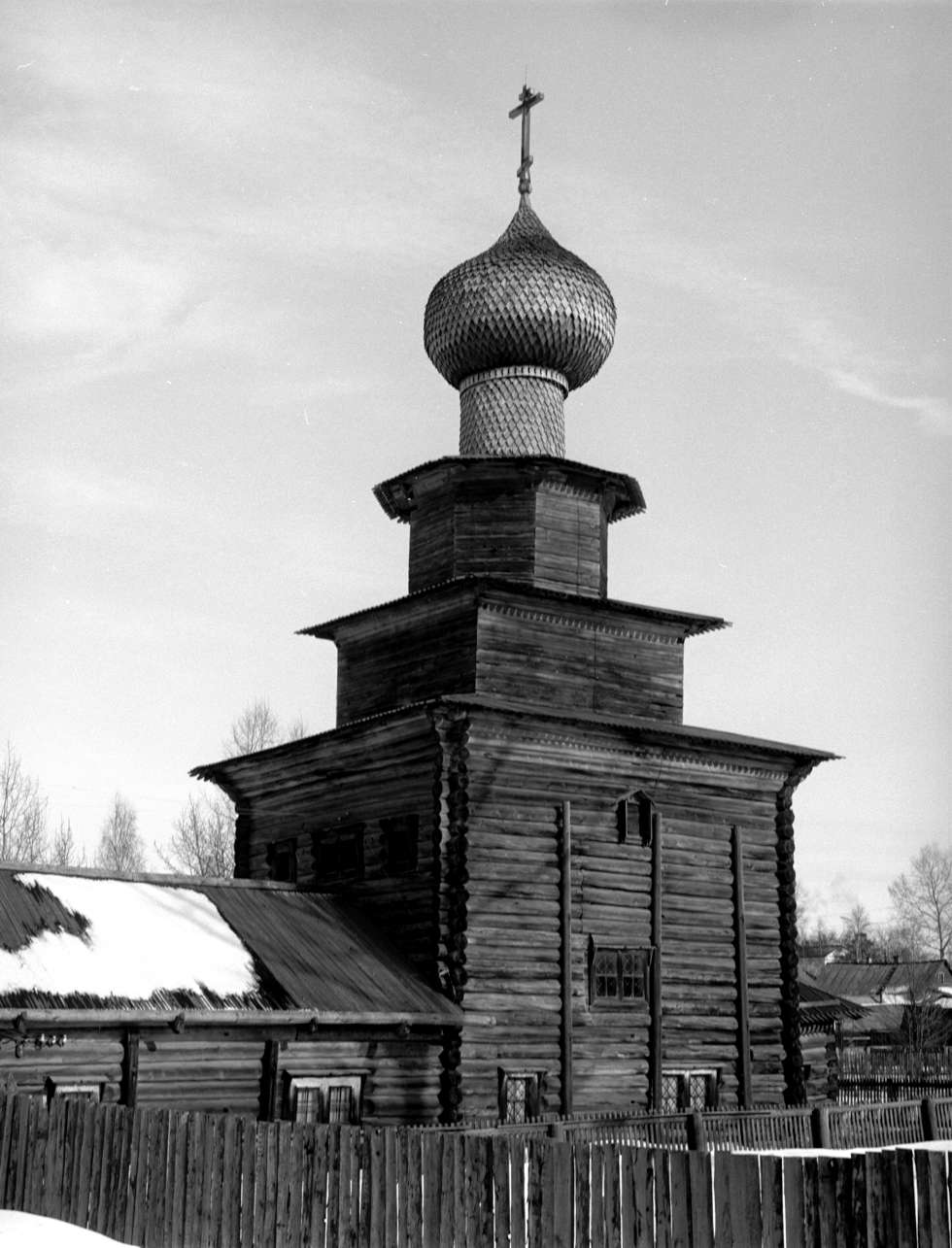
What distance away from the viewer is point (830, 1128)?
20.4m

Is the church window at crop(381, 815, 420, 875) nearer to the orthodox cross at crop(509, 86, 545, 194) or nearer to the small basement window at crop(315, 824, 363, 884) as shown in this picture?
the small basement window at crop(315, 824, 363, 884)

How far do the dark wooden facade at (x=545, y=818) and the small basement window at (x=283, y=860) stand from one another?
0.25 feet

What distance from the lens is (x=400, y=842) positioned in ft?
75.5

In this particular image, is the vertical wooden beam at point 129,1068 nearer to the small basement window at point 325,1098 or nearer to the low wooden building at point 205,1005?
the low wooden building at point 205,1005

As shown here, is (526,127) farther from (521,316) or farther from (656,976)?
(656,976)

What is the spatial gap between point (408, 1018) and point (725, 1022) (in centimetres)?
627

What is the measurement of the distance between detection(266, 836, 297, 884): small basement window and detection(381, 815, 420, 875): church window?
2893 mm

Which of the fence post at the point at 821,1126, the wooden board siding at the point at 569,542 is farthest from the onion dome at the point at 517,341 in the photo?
the fence post at the point at 821,1126

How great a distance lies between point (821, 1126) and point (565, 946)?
14.6 feet

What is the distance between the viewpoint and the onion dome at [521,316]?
87.6ft

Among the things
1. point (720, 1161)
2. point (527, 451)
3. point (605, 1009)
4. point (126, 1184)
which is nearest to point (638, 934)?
point (605, 1009)

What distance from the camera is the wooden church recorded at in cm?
2189

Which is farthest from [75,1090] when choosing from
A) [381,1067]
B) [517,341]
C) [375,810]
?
[517,341]

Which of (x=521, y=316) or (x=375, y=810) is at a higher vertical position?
(x=521, y=316)
